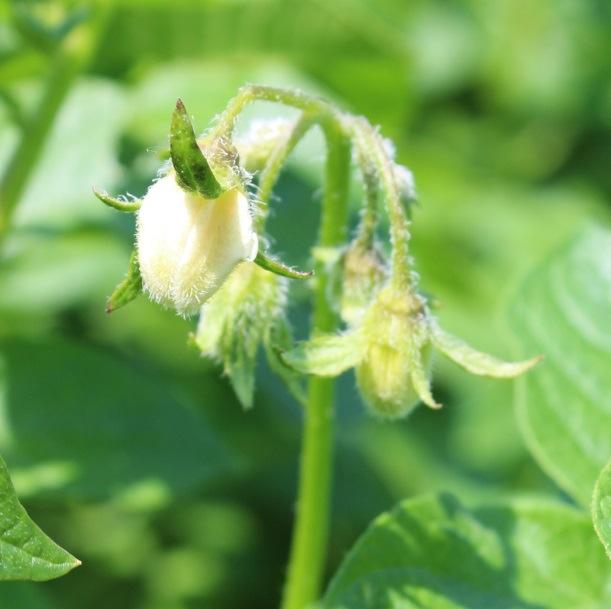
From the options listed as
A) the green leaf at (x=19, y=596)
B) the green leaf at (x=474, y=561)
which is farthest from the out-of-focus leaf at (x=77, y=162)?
the green leaf at (x=474, y=561)

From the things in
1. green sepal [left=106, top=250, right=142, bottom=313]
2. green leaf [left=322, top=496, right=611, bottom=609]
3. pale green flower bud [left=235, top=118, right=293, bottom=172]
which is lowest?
green leaf [left=322, top=496, right=611, bottom=609]

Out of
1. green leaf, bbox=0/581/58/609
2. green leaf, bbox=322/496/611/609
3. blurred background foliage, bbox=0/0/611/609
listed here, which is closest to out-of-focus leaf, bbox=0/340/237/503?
blurred background foliage, bbox=0/0/611/609

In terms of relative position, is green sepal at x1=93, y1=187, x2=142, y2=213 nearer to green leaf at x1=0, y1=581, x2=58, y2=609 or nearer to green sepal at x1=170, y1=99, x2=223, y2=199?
green sepal at x1=170, y1=99, x2=223, y2=199

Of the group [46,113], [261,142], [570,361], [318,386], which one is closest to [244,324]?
[318,386]

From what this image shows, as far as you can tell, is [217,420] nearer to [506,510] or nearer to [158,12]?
[158,12]

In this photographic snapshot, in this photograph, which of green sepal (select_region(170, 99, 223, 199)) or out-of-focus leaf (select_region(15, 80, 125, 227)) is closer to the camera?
green sepal (select_region(170, 99, 223, 199))

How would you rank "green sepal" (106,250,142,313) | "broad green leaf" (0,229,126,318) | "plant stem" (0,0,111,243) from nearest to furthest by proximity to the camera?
"green sepal" (106,250,142,313), "plant stem" (0,0,111,243), "broad green leaf" (0,229,126,318)
